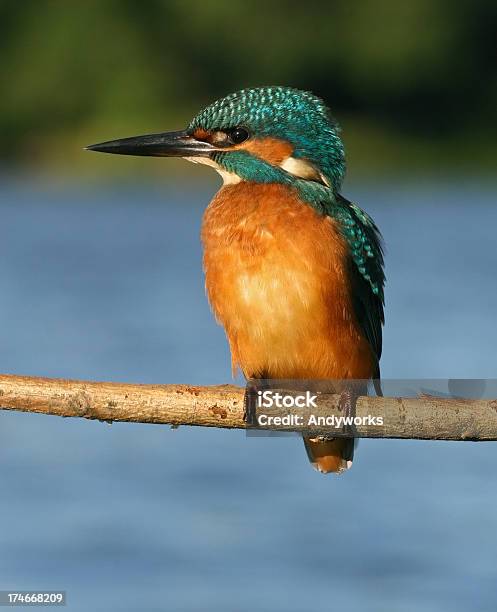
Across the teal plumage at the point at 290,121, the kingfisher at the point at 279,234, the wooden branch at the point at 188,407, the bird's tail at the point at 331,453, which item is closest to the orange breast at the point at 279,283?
the kingfisher at the point at 279,234

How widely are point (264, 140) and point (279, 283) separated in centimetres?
47

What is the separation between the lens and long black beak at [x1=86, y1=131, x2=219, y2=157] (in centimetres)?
461

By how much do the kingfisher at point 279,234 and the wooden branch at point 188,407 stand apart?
0.42 m

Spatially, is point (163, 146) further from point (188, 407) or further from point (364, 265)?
point (188, 407)

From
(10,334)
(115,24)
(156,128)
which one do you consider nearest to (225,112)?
(10,334)

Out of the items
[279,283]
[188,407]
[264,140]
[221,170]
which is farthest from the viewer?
[221,170]

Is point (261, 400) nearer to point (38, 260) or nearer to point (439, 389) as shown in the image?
point (439, 389)

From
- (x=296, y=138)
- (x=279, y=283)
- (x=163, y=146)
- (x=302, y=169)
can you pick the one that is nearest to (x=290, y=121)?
(x=296, y=138)

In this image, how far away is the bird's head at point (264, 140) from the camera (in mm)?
4539

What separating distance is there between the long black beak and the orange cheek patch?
110 millimetres

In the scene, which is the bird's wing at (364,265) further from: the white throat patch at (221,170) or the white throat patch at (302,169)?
the white throat patch at (221,170)

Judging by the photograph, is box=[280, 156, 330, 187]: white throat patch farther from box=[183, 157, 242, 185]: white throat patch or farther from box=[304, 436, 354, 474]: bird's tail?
box=[304, 436, 354, 474]: bird's tail

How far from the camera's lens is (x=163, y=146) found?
464 centimetres

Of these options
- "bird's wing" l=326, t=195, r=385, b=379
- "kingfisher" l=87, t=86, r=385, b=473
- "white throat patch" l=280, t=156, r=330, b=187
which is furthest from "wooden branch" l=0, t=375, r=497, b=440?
"white throat patch" l=280, t=156, r=330, b=187
